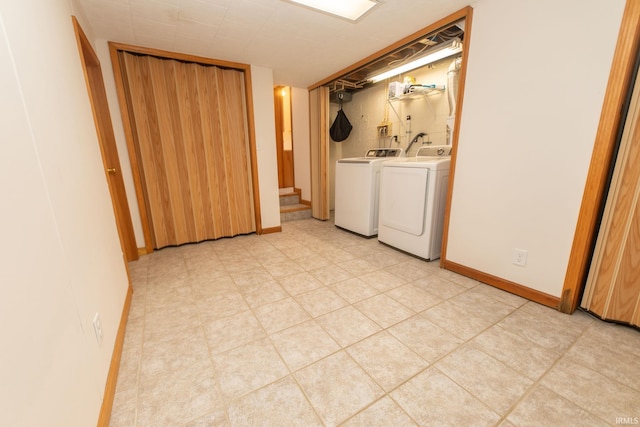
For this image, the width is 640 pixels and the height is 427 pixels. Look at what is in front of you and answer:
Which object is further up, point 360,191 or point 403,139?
point 403,139

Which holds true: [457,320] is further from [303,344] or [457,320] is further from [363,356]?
[303,344]

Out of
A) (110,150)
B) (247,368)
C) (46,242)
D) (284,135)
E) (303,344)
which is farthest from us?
(284,135)

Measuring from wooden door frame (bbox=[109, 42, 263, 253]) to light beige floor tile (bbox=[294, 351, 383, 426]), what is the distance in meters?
2.41

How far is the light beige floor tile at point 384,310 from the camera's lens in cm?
158

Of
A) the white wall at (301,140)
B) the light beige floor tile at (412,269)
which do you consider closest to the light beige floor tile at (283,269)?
the light beige floor tile at (412,269)

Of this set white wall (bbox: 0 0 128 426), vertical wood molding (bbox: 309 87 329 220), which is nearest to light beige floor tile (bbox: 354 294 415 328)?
white wall (bbox: 0 0 128 426)

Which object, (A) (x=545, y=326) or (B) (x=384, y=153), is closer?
(A) (x=545, y=326)

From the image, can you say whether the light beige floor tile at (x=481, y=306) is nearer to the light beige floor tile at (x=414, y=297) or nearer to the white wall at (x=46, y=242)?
the light beige floor tile at (x=414, y=297)

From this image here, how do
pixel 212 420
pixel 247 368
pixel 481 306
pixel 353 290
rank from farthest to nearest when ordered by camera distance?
pixel 353 290, pixel 481 306, pixel 247 368, pixel 212 420

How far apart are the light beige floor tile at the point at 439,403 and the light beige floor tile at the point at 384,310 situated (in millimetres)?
409

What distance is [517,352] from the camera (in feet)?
4.29

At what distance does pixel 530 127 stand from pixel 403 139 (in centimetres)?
188

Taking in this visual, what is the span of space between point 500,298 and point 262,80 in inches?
129

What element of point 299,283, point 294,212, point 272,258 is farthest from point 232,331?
point 294,212
